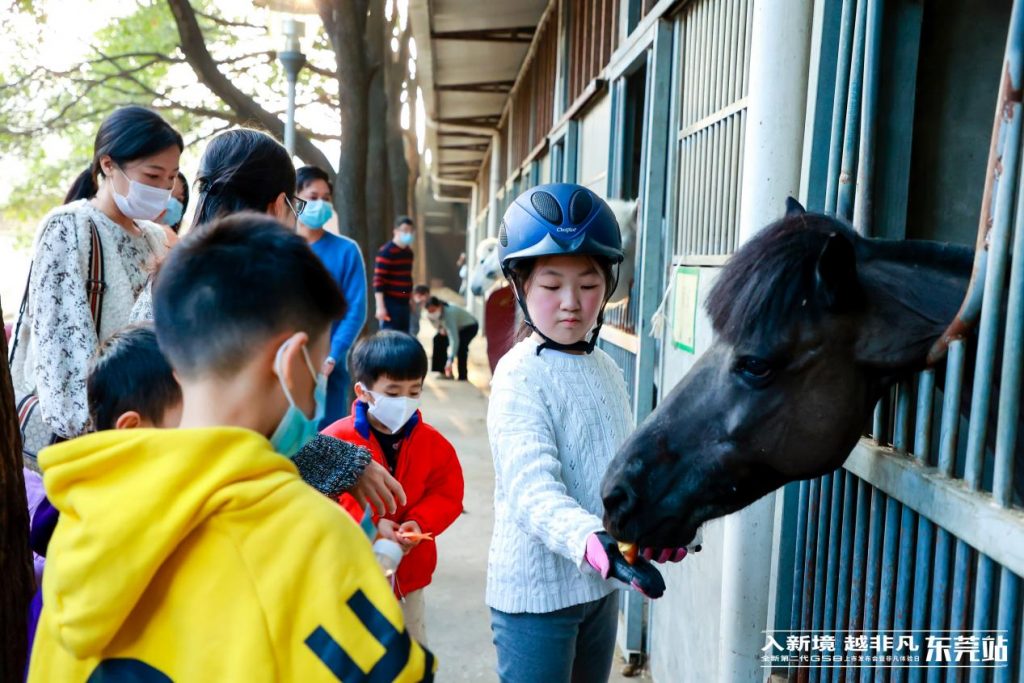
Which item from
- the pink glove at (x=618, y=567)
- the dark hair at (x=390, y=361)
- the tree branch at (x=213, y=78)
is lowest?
the pink glove at (x=618, y=567)

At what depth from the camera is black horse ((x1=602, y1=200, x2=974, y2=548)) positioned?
173cm

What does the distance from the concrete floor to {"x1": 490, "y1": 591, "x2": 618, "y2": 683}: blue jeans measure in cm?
185

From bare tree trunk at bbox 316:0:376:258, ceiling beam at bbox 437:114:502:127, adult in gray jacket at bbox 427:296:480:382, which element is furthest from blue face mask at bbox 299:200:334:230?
ceiling beam at bbox 437:114:502:127

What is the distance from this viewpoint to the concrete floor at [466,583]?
3977 mm

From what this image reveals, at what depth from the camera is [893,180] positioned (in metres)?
2.23

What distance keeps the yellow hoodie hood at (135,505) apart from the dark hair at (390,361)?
1599 millimetres

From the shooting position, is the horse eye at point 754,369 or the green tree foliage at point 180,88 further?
the green tree foliage at point 180,88

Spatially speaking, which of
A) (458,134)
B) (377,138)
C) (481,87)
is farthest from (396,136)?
(458,134)

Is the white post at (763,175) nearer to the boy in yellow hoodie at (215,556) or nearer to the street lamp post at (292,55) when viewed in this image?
the boy in yellow hoodie at (215,556)

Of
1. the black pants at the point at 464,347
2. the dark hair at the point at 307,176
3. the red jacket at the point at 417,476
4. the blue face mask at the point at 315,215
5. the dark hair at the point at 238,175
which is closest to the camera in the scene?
the dark hair at the point at 238,175

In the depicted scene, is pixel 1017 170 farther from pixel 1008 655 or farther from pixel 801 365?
pixel 1008 655

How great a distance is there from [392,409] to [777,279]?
1.38 m

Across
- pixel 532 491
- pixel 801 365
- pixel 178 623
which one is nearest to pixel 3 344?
pixel 178 623

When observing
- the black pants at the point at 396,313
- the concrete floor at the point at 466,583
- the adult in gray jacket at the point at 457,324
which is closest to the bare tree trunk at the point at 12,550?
the concrete floor at the point at 466,583
